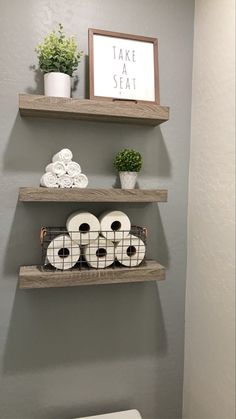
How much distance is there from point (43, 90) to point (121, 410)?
1310mm

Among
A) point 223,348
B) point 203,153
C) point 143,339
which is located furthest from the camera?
point 143,339

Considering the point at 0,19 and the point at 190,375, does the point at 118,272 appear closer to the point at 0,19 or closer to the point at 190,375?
the point at 190,375

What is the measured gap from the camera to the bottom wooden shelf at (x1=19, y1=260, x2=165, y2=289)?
1143 mm

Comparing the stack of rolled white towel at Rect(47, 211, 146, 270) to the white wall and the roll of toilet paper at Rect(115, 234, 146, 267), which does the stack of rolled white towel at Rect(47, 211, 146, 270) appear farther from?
the white wall

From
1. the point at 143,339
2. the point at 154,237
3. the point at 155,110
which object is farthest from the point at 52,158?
the point at 143,339

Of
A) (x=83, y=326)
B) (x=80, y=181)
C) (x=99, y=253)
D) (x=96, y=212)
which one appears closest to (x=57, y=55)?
(x=80, y=181)

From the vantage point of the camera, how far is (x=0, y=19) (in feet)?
3.94

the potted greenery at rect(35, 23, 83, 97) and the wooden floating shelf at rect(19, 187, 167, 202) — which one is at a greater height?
the potted greenery at rect(35, 23, 83, 97)

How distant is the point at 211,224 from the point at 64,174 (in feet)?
1.86

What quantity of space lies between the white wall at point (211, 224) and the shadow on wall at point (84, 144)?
0.17 meters

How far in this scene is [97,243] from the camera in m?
1.23

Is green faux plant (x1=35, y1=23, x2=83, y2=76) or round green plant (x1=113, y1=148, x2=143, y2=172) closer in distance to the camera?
green faux plant (x1=35, y1=23, x2=83, y2=76)

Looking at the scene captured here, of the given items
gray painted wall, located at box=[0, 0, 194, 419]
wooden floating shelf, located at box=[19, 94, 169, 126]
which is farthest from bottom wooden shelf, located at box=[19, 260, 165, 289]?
wooden floating shelf, located at box=[19, 94, 169, 126]

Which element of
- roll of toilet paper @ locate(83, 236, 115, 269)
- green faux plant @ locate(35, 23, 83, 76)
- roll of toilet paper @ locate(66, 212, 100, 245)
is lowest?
roll of toilet paper @ locate(83, 236, 115, 269)
